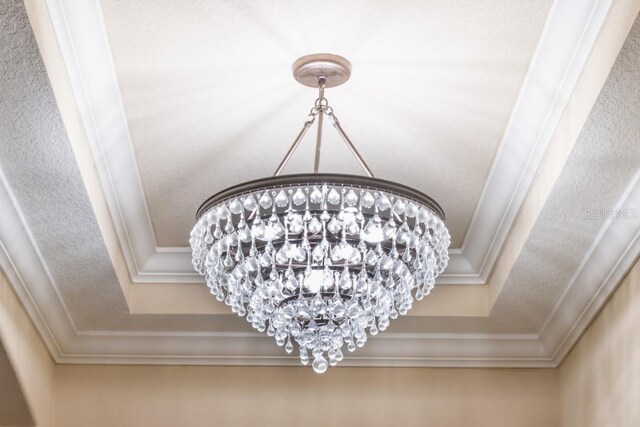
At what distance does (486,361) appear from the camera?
440 centimetres

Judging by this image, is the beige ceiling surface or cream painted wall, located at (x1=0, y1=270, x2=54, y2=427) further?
cream painted wall, located at (x1=0, y1=270, x2=54, y2=427)

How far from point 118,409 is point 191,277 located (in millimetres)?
685

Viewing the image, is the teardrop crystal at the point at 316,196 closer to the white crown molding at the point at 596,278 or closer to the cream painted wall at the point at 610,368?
the white crown molding at the point at 596,278

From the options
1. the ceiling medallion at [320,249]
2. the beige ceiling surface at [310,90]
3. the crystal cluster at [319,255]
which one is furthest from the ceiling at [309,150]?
the crystal cluster at [319,255]

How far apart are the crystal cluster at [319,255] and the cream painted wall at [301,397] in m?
1.52

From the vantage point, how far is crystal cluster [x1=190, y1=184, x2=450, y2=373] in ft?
8.68

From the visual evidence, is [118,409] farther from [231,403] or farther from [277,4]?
[277,4]

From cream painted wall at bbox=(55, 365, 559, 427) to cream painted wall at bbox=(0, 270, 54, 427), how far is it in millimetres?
92

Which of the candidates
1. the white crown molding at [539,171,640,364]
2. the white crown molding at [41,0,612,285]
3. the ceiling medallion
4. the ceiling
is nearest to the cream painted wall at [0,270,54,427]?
the ceiling

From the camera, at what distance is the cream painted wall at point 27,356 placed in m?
3.76

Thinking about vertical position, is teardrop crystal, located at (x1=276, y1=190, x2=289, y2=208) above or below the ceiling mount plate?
below

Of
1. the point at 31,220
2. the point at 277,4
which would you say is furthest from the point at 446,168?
the point at 31,220

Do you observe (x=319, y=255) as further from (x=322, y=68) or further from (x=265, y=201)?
(x=322, y=68)

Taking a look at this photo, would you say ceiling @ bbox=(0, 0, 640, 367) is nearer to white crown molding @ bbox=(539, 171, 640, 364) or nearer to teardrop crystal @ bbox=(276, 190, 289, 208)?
white crown molding @ bbox=(539, 171, 640, 364)
